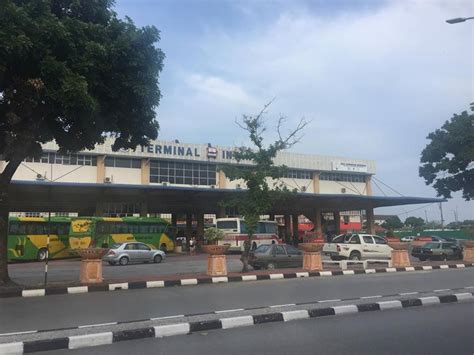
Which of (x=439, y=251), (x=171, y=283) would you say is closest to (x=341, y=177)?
(x=439, y=251)

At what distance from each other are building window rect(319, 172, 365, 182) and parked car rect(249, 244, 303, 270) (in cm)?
3540

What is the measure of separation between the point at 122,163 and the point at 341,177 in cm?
2632

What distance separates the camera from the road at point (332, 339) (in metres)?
6.94

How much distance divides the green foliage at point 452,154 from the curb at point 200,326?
1854 centimetres

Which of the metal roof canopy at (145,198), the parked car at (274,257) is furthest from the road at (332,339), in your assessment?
the metal roof canopy at (145,198)

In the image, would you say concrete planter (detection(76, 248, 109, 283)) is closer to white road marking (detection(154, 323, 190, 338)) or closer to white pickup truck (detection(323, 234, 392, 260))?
white road marking (detection(154, 323, 190, 338))

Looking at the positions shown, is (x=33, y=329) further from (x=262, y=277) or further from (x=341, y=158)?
(x=341, y=158)

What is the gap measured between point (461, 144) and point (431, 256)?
7.05m

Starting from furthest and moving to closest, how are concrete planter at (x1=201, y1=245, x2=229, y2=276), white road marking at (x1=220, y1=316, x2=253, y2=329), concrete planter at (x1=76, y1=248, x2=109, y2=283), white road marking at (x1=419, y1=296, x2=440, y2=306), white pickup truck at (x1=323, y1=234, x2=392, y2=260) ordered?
white pickup truck at (x1=323, y1=234, x2=392, y2=260) → concrete planter at (x1=201, y1=245, x2=229, y2=276) → concrete planter at (x1=76, y1=248, x2=109, y2=283) → white road marking at (x1=419, y1=296, x2=440, y2=306) → white road marking at (x1=220, y1=316, x2=253, y2=329)

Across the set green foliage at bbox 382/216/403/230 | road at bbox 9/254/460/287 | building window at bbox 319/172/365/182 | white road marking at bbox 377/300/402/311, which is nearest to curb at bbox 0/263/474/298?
road at bbox 9/254/460/287

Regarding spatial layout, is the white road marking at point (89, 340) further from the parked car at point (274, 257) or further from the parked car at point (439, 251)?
the parked car at point (439, 251)

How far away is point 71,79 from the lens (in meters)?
12.3

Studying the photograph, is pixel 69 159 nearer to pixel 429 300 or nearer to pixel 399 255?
pixel 399 255

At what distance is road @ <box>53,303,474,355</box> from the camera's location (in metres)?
6.94
